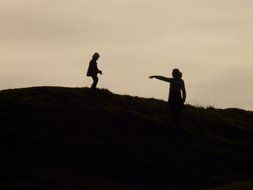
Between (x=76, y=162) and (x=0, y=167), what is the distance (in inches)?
132

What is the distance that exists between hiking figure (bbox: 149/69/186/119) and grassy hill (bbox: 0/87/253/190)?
754 millimetres

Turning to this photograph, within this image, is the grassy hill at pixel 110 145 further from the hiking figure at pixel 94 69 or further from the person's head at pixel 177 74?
the person's head at pixel 177 74

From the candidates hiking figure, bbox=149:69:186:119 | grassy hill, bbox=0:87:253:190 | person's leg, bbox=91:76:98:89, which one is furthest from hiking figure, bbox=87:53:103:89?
hiking figure, bbox=149:69:186:119

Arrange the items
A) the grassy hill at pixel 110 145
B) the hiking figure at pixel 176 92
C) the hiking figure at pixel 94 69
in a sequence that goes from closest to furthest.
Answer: the grassy hill at pixel 110 145 < the hiking figure at pixel 176 92 < the hiking figure at pixel 94 69

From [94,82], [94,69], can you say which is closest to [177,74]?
[94,69]

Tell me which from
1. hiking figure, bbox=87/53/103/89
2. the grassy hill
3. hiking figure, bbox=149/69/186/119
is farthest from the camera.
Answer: hiking figure, bbox=87/53/103/89

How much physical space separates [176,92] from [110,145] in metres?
5.50

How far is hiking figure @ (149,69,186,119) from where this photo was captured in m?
40.1

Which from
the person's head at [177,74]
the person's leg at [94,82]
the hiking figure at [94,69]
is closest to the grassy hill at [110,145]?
the person's leg at [94,82]

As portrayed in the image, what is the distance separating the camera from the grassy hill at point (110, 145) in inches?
1283

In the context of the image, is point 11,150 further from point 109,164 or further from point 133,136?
point 133,136

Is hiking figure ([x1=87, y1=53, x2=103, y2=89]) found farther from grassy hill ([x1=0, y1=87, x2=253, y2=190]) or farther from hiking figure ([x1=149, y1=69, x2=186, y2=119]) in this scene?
hiking figure ([x1=149, y1=69, x2=186, y2=119])

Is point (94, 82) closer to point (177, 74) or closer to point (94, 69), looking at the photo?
point (94, 69)

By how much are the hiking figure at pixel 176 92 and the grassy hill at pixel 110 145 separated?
754mm
